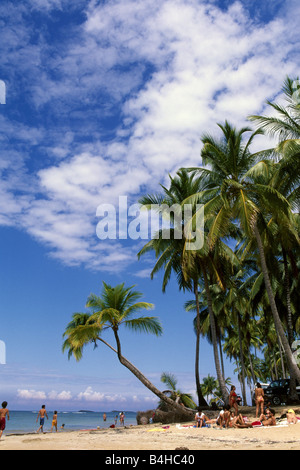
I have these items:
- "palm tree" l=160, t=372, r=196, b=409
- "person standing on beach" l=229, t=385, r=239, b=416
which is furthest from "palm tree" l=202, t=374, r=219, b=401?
"person standing on beach" l=229, t=385, r=239, b=416

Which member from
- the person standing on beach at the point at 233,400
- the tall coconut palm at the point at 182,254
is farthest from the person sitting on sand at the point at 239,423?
the tall coconut palm at the point at 182,254

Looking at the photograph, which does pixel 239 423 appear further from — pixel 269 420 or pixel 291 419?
pixel 291 419

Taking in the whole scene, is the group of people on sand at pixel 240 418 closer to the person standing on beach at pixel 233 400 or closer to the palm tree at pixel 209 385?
the person standing on beach at pixel 233 400

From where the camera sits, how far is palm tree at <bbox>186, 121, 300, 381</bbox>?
16.4 m

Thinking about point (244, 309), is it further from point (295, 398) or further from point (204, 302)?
point (295, 398)

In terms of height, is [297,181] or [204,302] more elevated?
[297,181]

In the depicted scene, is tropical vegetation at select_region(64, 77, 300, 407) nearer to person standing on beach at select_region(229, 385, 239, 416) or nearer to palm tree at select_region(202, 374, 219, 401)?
person standing on beach at select_region(229, 385, 239, 416)

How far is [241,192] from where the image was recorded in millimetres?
16344

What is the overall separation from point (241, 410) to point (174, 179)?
39.7ft

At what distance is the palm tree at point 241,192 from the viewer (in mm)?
16406

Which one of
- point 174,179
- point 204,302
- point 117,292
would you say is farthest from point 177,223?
point 204,302

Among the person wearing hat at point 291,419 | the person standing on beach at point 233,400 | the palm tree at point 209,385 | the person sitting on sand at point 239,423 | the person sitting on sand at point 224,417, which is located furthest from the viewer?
the palm tree at point 209,385
